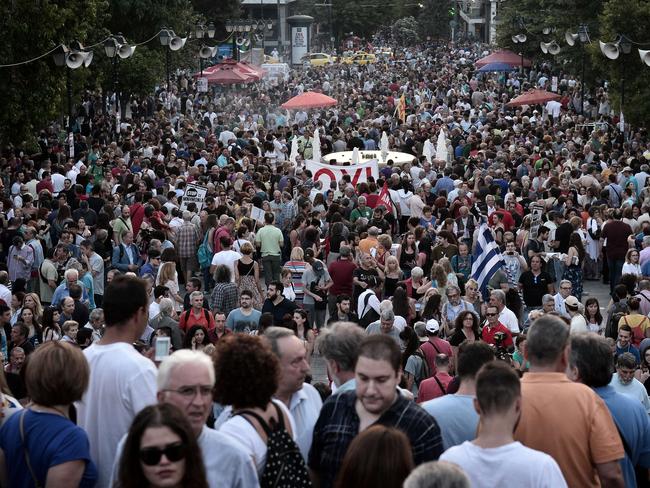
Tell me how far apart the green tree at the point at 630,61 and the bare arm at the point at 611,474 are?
25745 mm

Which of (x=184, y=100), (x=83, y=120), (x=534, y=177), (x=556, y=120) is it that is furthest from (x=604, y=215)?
(x=184, y=100)

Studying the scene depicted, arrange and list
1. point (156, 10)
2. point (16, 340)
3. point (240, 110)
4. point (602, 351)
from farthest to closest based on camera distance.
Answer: point (240, 110)
point (156, 10)
point (16, 340)
point (602, 351)

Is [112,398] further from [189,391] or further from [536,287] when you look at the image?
[536,287]

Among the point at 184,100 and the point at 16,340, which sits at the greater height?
the point at 16,340

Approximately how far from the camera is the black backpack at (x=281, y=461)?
582 centimetres

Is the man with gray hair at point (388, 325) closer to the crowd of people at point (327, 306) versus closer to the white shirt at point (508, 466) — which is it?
the crowd of people at point (327, 306)

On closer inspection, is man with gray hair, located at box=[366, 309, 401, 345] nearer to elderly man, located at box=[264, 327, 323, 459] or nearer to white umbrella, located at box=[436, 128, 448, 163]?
elderly man, located at box=[264, 327, 323, 459]

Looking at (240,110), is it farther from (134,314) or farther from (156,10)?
(134,314)

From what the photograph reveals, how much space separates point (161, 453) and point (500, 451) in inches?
53.6

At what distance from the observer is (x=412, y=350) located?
1278 centimetres

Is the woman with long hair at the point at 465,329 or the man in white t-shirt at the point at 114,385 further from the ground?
the man in white t-shirt at the point at 114,385

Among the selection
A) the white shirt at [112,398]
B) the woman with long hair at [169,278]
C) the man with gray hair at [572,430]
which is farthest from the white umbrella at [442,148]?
the white shirt at [112,398]

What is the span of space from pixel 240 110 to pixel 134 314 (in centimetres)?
4229

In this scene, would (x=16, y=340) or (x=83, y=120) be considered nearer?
(x=16, y=340)
